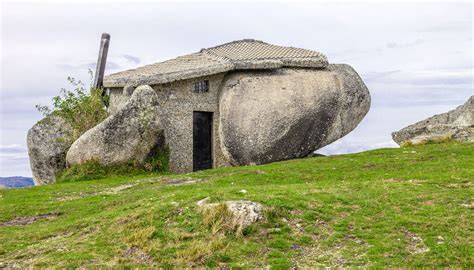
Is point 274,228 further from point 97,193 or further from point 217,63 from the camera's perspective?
point 217,63

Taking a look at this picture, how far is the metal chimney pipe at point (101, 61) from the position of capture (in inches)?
1658

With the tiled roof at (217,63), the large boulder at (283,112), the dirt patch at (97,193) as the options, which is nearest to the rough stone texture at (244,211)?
the dirt patch at (97,193)

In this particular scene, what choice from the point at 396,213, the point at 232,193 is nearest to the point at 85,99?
the point at 232,193

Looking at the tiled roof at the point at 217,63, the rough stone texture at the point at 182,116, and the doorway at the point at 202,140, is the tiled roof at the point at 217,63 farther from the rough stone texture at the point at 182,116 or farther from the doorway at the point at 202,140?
the doorway at the point at 202,140

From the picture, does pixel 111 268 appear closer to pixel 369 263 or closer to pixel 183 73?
pixel 369 263

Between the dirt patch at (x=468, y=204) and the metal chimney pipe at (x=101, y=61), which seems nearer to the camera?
the dirt patch at (x=468, y=204)

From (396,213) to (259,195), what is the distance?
149 inches

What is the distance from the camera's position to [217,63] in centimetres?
3662

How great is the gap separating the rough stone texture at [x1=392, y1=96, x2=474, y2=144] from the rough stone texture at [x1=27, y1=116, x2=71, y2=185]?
19506mm

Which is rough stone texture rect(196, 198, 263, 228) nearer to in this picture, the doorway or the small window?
the doorway

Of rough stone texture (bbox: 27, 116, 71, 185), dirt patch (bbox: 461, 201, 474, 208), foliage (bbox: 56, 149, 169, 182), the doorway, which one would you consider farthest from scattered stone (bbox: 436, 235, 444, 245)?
rough stone texture (bbox: 27, 116, 71, 185)

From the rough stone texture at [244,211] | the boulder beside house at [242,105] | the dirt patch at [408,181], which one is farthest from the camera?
the boulder beside house at [242,105]

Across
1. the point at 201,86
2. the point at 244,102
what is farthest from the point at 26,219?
the point at 201,86

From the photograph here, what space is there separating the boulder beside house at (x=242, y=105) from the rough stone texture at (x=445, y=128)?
9.68ft
